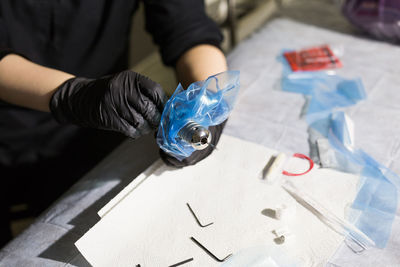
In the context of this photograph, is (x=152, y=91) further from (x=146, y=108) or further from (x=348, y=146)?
(x=348, y=146)

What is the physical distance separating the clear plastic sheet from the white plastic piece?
9 cm

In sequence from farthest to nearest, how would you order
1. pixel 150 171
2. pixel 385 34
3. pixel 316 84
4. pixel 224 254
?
pixel 385 34 → pixel 316 84 → pixel 150 171 → pixel 224 254

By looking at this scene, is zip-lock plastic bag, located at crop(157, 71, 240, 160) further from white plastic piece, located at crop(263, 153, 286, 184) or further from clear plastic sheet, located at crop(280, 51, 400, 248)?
clear plastic sheet, located at crop(280, 51, 400, 248)

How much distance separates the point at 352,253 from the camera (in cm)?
49

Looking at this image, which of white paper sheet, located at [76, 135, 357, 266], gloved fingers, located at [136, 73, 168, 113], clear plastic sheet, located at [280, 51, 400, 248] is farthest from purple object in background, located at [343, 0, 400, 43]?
gloved fingers, located at [136, 73, 168, 113]

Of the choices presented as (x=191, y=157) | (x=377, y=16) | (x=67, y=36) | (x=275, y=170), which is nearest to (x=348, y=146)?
(x=275, y=170)

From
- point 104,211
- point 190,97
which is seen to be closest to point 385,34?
point 190,97

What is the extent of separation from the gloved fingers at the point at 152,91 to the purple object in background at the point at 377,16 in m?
0.71

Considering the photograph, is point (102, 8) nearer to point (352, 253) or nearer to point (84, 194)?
point (84, 194)

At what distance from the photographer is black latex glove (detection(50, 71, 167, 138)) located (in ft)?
1.85

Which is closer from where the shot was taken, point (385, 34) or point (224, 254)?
point (224, 254)

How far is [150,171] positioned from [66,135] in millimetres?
389

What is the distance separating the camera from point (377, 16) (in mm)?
973

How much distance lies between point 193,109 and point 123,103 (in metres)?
0.12
